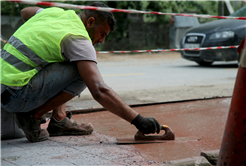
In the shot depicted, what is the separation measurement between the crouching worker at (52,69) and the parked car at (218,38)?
21.4 ft

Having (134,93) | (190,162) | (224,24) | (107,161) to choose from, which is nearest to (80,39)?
(107,161)

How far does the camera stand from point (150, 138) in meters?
2.67

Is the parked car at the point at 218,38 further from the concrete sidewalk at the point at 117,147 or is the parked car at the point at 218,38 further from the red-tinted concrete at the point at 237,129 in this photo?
the red-tinted concrete at the point at 237,129

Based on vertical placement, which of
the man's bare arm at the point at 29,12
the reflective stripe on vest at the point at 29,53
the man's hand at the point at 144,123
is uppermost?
the man's bare arm at the point at 29,12

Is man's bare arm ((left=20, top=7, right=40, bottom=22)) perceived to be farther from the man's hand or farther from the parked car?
the parked car

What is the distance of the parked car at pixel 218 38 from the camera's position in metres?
8.52

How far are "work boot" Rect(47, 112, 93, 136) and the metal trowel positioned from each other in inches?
14.8

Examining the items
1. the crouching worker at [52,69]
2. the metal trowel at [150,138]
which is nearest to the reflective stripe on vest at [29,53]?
the crouching worker at [52,69]

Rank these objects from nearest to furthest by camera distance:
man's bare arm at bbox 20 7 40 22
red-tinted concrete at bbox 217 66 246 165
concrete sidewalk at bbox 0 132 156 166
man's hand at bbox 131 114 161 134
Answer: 1. red-tinted concrete at bbox 217 66 246 165
2. concrete sidewalk at bbox 0 132 156 166
3. man's hand at bbox 131 114 161 134
4. man's bare arm at bbox 20 7 40 22

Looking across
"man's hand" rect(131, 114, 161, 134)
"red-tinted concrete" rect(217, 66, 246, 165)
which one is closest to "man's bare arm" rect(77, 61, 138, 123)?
"man's hand" rect(131, 114, 161, 134)

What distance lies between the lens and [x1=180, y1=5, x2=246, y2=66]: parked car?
27.9 ft

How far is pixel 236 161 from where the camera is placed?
5.33ft

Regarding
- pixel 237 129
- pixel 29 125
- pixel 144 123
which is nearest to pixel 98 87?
pixel 144 123

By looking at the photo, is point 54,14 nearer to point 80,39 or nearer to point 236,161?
point 80,39
